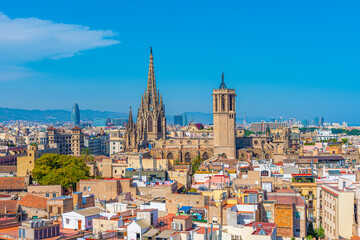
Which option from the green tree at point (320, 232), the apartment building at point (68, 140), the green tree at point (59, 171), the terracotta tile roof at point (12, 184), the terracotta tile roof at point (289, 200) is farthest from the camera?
the apartment building at point (68, 140)

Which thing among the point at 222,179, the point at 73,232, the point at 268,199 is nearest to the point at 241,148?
the point at 222,179

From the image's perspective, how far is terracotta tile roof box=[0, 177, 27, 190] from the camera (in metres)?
39.6

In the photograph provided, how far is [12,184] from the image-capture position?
4012 centimetres

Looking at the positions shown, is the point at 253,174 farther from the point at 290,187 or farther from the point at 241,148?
the point at 241,148

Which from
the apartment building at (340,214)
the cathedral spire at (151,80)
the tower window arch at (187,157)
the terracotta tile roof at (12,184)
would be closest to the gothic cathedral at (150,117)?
the cathedral spire at (151,80)

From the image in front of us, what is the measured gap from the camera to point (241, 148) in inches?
3361

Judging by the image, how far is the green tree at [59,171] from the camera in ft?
Answer: 132

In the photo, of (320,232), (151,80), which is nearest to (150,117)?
(151,80)

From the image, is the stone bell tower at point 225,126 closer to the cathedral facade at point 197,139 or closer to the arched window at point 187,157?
the cathedral facade at point 197,139

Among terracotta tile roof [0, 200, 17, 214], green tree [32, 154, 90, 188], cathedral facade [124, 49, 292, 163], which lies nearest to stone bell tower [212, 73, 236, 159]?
cathedral facade [124, 49, 292, 163]

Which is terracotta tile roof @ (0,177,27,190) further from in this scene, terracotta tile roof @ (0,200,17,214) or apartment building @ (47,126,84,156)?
apartment building @ (47,126,84,156)

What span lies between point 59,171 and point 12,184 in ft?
12.8

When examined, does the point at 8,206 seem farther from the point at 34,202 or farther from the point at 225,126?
the point at 225,126

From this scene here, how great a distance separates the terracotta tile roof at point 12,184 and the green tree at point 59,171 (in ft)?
6.13
